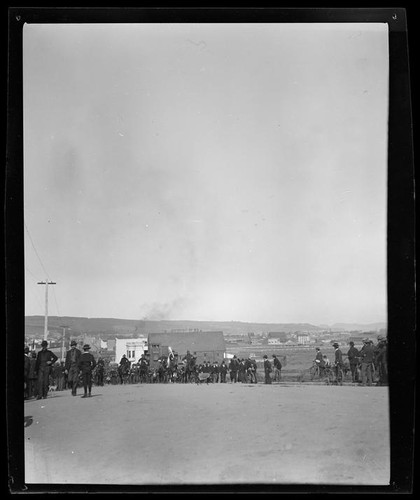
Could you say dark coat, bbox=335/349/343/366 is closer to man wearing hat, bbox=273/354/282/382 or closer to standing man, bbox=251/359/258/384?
man wearing hat, bbox=273/354/282/382

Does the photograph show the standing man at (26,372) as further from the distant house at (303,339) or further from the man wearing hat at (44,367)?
the distant house at (303,339)

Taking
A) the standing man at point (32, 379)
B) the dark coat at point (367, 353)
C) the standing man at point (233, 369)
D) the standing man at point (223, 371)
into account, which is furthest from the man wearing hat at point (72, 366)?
the dark coat at point (367, 353)

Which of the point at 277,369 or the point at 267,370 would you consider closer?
the point at 277,369

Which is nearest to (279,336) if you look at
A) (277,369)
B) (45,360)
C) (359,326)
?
(277,369)

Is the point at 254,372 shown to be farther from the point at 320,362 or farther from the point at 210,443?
the point at 210,443
